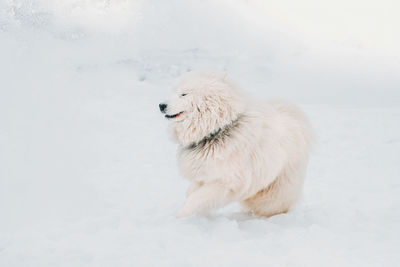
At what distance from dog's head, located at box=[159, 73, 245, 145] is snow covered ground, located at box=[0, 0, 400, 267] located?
2.83 ft

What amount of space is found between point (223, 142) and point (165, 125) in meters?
5.97

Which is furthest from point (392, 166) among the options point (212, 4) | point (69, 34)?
point (212, 4)

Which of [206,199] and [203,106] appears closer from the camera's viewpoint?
[206,199]

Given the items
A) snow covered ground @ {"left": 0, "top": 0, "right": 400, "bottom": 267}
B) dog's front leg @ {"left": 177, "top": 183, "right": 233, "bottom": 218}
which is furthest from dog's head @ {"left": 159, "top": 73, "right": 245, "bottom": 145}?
snow covered ground @ {"left": 0, "top": 0, "right": 400, "bottom": 267}

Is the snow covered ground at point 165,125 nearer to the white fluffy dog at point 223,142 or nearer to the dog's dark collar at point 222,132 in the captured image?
the white fluffy dog at point 223,142

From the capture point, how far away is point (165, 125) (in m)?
9.89

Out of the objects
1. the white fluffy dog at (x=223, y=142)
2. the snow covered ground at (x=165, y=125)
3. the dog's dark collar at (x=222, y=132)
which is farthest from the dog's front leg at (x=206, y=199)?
the dog's dark collar at (x=222, y=132)

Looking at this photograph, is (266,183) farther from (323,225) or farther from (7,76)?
(7,76)

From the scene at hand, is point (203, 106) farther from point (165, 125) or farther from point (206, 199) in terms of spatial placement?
point (165, 125)

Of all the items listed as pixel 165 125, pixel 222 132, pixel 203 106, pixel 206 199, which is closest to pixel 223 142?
pixel 222 132

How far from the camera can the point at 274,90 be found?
13.1 metres

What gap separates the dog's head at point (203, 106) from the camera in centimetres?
407

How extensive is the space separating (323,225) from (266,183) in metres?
0.67

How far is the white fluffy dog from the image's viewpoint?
3.95 m
